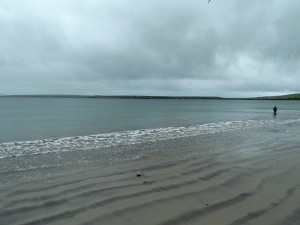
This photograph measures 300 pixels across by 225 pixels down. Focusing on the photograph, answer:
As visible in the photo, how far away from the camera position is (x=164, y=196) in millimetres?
6465

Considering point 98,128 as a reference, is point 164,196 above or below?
above

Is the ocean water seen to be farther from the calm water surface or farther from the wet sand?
the wet sand

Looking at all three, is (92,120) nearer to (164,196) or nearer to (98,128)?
(98,128)

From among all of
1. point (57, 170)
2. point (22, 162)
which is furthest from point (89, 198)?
point (22, 162)

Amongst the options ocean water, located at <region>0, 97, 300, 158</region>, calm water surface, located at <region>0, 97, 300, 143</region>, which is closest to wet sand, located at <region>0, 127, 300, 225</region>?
ocean water, located at <region>0, 97, 300, 158</region>

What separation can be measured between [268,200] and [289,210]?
0.61 meters

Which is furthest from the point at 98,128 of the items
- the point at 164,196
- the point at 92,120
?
the point at 164,196

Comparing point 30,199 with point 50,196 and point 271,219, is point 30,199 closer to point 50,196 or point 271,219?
point 50,196

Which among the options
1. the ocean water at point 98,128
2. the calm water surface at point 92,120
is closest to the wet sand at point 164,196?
the ocean water at point 98,128

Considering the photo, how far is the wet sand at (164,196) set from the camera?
5.25 metres

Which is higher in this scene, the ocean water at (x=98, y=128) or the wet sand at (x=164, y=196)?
the wet sand at (x=164, y=196)

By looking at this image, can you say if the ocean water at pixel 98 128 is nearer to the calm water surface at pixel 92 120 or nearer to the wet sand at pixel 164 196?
the calm water surface at pixel 92 120

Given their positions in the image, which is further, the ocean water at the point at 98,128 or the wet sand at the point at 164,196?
the ocean water at the point at 98,128

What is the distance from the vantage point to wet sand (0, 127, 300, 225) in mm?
5246
